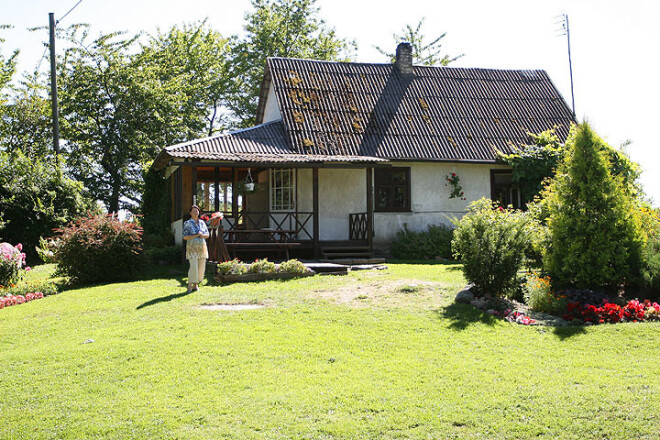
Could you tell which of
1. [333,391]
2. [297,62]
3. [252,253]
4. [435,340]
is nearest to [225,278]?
[252,253]

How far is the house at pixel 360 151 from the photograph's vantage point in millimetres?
17734

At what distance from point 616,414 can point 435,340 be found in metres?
2.80

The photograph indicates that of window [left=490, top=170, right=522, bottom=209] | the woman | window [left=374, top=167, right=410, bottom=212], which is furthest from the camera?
window [left=490, top=170, right=522, bottom=209]

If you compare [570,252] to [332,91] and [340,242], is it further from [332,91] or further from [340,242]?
[332,91]

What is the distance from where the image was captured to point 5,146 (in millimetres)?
29859

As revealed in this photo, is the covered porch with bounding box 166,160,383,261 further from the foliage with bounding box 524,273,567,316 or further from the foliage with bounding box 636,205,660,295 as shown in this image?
the foliage with bounding box 636,205,660,295

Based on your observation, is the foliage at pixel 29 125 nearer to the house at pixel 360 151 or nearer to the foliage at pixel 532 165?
the house at pixel 360 151

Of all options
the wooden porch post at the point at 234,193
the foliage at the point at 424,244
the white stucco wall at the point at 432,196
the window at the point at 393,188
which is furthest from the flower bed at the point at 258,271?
the window at the point at 393,188

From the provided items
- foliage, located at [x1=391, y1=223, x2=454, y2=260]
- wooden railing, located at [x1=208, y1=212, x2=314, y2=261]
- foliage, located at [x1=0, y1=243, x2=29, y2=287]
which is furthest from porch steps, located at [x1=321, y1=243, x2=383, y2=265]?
foliage, located at [x1=0, y1=243, x2=29, y2=287]

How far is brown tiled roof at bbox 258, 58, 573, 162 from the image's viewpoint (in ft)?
64.8

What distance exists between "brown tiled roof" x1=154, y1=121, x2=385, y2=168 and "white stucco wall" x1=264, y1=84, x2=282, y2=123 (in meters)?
1.33

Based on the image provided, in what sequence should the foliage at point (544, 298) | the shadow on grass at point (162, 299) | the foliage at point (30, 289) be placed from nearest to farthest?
the foliage at point (544, 298), the shadow on grass at point (162, 299), the foliage at point (30, 289)

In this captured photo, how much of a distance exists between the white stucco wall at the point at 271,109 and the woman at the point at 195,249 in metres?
8.97

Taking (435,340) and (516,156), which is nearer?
(435,340)
